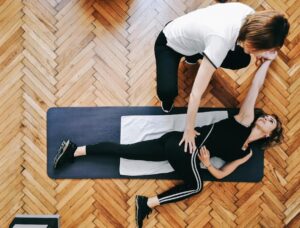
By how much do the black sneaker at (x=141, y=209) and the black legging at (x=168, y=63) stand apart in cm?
65

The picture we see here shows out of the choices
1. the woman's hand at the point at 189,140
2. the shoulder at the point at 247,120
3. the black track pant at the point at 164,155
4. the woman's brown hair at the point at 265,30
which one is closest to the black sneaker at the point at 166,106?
the black track pant at the point at 164,155

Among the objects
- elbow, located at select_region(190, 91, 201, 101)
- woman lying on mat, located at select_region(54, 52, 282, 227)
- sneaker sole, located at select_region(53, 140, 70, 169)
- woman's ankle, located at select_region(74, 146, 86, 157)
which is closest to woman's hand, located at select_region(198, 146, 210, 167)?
woman lying on mat, located at select_region(54, 52, 282, 227)

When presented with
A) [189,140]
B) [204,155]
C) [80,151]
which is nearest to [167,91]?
[189,140]

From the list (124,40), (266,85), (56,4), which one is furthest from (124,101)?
(266,85)

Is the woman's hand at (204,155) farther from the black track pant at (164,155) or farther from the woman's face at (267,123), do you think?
the woman's face at (267,123)

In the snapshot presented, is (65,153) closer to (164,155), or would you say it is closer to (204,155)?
(164,155)

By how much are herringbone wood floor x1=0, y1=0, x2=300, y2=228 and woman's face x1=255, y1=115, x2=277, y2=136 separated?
0.29 metres

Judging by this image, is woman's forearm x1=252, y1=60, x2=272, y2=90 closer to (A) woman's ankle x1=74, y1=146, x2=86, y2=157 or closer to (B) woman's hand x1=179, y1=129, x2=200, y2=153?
(B) woman's hand x1=179, y1=129, x2=200, y2=153

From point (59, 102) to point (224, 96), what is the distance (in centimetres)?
107

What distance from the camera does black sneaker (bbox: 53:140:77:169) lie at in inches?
81.5

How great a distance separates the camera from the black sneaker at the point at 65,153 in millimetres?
2070

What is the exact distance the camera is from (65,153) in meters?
2.07

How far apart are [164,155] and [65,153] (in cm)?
61

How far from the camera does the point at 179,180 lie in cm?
213
